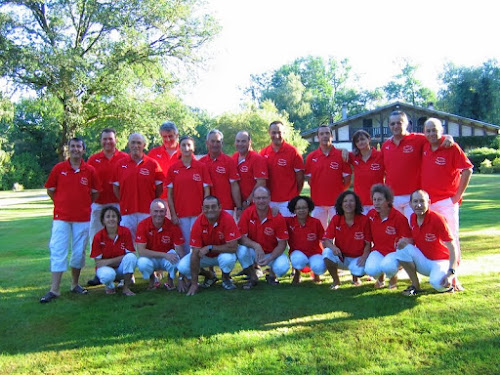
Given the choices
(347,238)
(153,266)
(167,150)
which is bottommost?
(153,266)

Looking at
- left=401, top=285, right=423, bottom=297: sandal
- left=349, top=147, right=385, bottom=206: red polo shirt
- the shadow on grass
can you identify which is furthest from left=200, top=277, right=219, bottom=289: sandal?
left=401, top=285, right=423, bottom=297: sandal

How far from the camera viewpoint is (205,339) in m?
4.30

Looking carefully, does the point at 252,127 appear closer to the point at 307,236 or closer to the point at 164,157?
the point at 164,157

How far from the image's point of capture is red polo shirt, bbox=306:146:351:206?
660cm

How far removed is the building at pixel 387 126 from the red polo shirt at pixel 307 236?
32.2 metres

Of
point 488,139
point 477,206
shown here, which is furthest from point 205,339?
point 488,139

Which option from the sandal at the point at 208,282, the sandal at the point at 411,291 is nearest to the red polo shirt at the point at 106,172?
the sandal at the point at 208,282

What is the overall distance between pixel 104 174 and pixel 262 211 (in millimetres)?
2328

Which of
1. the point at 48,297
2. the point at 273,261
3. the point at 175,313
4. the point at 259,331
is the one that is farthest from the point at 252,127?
the point at 259,331

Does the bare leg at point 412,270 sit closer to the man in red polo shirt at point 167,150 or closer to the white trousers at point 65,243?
the man in red polo shirt at point 167,150

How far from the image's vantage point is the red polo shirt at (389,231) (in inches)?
220

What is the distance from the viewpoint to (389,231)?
5.66 metres

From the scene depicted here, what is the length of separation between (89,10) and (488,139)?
36.4 meters

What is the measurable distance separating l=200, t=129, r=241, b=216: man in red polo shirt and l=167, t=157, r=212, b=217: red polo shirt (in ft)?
0.79
